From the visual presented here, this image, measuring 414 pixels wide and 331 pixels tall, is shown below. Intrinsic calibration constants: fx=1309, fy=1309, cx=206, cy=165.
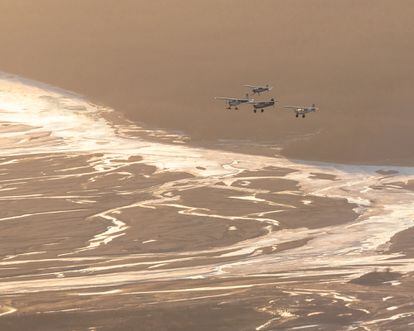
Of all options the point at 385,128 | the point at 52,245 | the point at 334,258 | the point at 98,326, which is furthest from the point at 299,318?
the point at 385,128

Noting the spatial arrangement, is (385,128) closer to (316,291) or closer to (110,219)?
(110,219)

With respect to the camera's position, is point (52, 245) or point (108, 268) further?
point (52, 245)

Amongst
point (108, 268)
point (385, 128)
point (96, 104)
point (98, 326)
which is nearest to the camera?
point (98, 326)

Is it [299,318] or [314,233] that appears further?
[314,233]

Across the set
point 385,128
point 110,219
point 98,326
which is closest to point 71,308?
point 98,326

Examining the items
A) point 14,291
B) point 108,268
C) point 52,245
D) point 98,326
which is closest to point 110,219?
point 52,245

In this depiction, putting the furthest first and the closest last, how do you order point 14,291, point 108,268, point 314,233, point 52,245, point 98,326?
point 314,233
point 52,245
point 108,268
point 14,291
point 98,326

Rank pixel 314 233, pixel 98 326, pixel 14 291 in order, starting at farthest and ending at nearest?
pixel 314 233 < pixel 14 291 < pixel 98 326

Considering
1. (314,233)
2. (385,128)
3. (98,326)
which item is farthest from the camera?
(385,128)

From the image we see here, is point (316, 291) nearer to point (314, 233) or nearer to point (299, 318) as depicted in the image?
point (299, 318)
